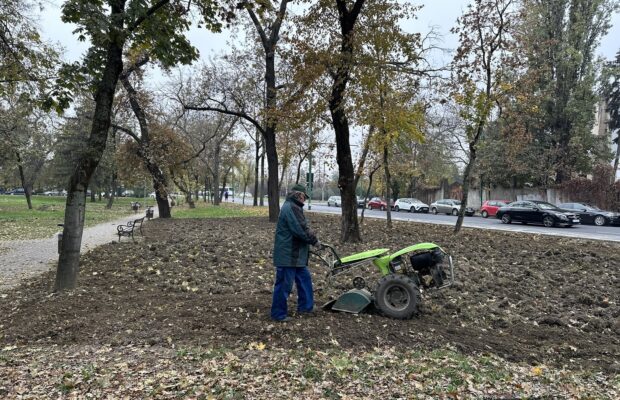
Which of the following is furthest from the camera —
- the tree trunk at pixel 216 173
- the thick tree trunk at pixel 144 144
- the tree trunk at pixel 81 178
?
the tree trunk at pixel 216 173

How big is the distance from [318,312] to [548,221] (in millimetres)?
21423

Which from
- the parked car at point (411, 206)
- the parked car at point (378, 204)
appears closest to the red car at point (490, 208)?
the parked car at point (411, 206)

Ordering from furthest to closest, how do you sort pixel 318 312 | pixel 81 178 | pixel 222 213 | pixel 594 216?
pixel 222 213, pixel 594 216, pixel 81 178, pixel 318 312

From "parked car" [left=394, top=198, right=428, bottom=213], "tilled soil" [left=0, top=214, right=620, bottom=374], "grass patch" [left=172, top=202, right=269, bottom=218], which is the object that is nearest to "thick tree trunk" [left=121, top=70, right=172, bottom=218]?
"grass patch" [left=172, top=202, right=269, bottom=218]

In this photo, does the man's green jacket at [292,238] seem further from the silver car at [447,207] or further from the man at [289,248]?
the silver car at [447,207]

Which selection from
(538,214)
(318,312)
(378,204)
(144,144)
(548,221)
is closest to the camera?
(318,312)

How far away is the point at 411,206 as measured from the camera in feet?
141

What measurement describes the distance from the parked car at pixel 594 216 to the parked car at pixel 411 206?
1470 centimetres

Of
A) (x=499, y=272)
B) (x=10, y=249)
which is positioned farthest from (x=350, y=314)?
(x=10, y=249)

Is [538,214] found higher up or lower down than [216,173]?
lower down

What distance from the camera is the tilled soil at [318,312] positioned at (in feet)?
16.4

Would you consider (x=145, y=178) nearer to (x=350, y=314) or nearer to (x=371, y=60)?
(x=371, y=60)

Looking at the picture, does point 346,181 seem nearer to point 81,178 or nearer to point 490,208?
point 81,178

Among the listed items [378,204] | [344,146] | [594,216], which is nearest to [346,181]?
[344,146]
